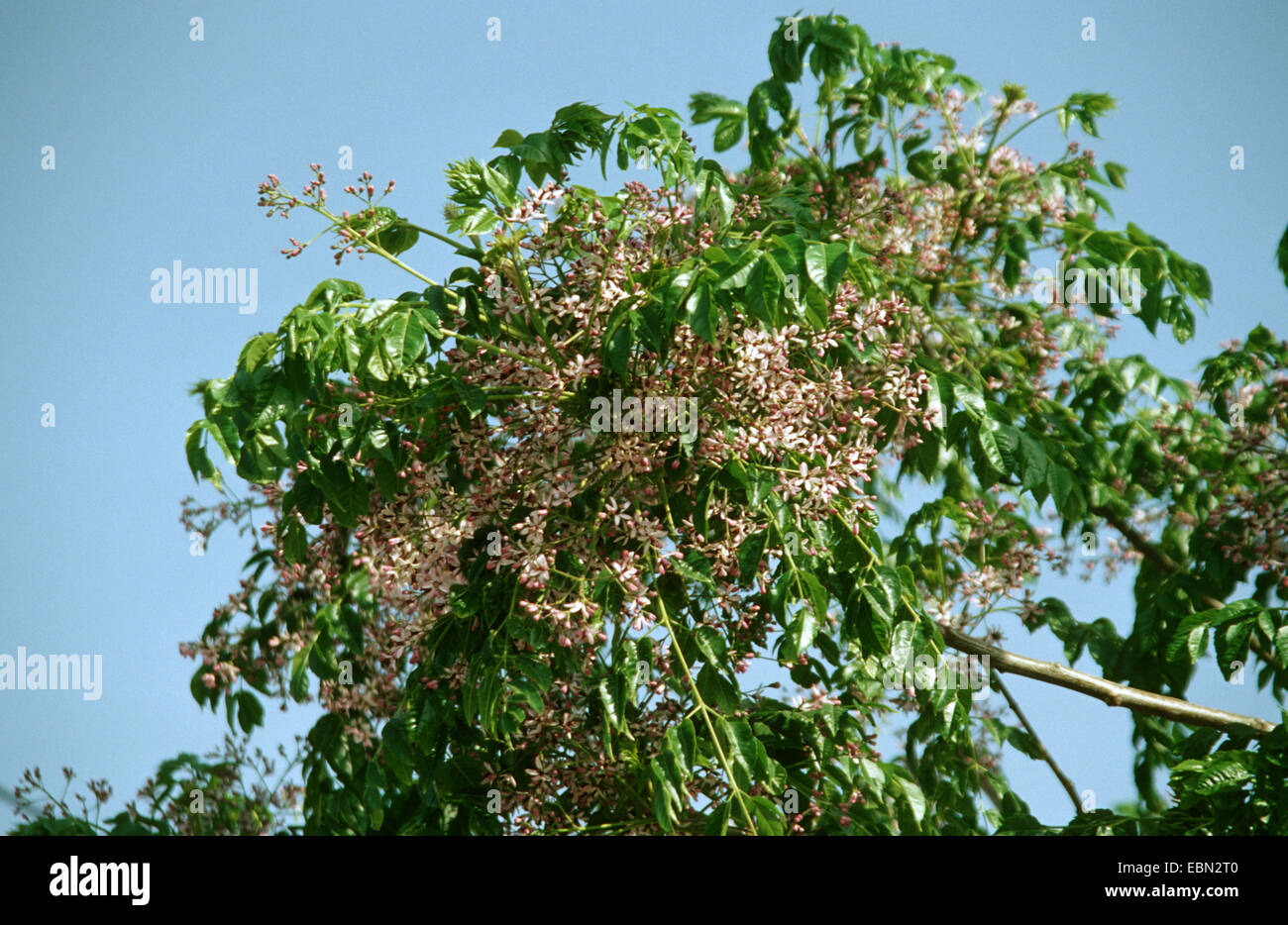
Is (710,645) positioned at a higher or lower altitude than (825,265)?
lower

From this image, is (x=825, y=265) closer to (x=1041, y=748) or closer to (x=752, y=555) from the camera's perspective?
(x=752, y=555)

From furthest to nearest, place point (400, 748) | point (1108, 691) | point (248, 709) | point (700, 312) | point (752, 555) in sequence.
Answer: point (248, 709) < point (1108, 691) < point (400, 748) < point (752, 555) < point (700, 312)

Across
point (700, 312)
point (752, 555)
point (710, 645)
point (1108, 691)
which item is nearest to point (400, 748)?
point (710, 645)

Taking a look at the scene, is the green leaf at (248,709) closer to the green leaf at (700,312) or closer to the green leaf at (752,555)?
the green leaf at (752,555)

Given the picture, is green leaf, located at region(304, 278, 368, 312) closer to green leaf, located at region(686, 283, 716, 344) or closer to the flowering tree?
the flowering tree

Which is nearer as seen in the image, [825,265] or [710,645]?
[825,265]

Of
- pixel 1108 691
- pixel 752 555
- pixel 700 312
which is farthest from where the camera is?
pixel 1108 691

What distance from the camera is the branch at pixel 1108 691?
154 inches

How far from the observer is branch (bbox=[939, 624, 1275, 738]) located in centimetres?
392

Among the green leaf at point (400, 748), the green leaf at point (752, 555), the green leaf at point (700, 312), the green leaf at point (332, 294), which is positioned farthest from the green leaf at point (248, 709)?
the green leaf at point (700, 312)

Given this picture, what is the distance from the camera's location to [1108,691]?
3.91 meters

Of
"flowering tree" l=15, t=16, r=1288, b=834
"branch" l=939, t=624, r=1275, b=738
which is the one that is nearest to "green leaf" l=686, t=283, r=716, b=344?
"flowering tree" l=15, t=16, r=1288, b=834
